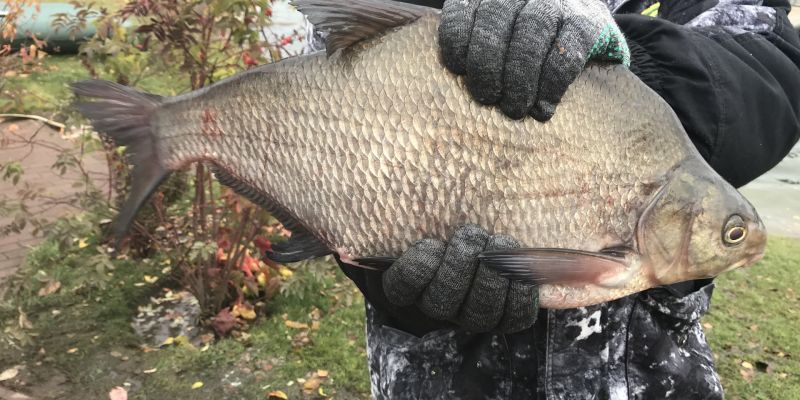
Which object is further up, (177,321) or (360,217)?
(360,217)

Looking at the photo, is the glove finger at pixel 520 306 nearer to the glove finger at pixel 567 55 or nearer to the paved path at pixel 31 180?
the glove finger at pixel 567 55

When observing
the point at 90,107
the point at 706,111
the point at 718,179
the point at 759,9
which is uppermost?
the point at 90,107

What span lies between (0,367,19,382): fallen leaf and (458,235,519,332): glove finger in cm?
306

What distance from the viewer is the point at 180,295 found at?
4.32 m

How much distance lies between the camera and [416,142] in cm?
132

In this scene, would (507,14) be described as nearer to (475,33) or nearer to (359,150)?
(475,33)

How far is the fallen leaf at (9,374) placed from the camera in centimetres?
342

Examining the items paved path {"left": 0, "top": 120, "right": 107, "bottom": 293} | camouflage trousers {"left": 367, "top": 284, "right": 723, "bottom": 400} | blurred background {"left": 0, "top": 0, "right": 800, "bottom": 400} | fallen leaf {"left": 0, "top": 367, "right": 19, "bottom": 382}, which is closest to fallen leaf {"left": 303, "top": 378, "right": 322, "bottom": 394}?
blurred background {"left": 0, "top": 0, "right": 800, "bottom": 400}

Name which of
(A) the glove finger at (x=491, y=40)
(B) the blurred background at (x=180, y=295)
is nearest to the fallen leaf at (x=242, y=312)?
(B) the blurred background at (x=180, y=295)

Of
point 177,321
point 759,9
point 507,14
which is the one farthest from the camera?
point 177,321

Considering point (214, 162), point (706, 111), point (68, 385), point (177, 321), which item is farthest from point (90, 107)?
point (177, 321)

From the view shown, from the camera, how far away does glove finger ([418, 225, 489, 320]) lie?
1269mm

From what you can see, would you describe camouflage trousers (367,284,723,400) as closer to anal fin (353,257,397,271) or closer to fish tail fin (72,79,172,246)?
anal fin (353,257,397,271)

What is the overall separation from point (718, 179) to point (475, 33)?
55cm
